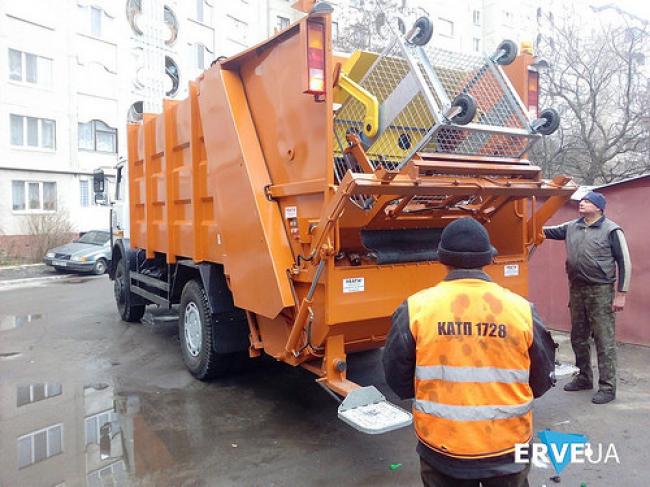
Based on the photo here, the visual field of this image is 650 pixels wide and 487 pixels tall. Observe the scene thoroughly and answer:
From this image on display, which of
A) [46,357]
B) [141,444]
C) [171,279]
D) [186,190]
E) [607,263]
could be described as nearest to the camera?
[141,444]

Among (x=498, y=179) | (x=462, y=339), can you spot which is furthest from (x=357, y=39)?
(x=462, y=339)

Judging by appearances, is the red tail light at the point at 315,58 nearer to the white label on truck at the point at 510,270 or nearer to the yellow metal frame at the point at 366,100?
the yellow metal frame at the point at 366,100

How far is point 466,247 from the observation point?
1.95m

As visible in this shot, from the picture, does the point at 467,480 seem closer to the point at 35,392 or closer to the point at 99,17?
the point at 35,392

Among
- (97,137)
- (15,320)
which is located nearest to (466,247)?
(15,320)

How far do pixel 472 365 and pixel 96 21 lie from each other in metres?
24.5

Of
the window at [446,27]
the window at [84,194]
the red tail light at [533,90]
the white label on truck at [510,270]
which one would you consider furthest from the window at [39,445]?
the window at [446,27]

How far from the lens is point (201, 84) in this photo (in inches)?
181

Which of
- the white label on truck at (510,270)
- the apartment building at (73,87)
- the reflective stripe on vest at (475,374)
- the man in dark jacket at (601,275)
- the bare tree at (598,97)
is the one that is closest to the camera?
the reflective stripe on vest at (475,374)

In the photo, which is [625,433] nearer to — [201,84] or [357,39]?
[201,84]

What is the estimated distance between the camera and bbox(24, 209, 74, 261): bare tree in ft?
56.3

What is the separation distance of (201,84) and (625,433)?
13.6 feet

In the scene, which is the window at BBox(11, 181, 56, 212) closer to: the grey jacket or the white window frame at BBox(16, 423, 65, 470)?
the white window frame at BBox(16, 423, 65, 470)

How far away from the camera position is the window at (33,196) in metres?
20.2
